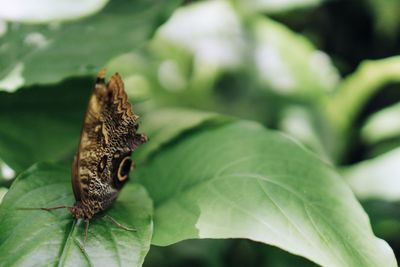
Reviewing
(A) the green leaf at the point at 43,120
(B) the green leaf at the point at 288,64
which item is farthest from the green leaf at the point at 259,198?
(B) the green leaf at the point at 288,64

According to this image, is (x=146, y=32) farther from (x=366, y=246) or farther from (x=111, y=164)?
(x=366, y=246)

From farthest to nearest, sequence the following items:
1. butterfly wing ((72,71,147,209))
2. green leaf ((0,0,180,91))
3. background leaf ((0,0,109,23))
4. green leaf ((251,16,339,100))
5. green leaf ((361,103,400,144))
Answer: green leaf ((251,16,339,100)), green leaf ((361,103,400,144)), background leaf ((0,0,109,23)), green leaf ((0,0,180,91)), butterfly wing ((72,71,147,209))

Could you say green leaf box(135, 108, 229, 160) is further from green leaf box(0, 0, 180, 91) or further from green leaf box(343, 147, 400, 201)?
green leaf box(343, 147, 400, 201)

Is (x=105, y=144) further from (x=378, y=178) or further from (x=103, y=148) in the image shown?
(x=378, y=178)

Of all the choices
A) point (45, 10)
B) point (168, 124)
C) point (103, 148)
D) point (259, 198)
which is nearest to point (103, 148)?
point (103, 148)

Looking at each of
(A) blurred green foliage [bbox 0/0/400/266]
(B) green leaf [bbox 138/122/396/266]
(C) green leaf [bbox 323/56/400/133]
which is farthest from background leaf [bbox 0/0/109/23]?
(C) green leaf [bbox 323/56/400/133]

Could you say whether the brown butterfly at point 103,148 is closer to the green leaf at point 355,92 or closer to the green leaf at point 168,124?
the green leaf at point 168,124

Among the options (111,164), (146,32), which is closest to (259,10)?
(146,32)
